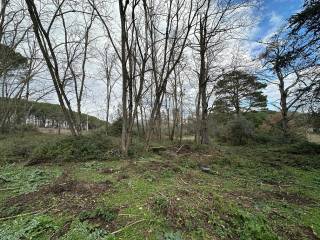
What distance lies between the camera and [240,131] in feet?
64.6

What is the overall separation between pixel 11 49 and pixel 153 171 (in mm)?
11859

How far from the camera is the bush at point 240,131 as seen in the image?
1955cm

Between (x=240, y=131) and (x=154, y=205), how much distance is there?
17581 mm

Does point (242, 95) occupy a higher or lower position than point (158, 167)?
higher

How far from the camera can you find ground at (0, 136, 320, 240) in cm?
293

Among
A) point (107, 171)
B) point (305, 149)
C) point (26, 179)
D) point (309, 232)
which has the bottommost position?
point (309, 232)

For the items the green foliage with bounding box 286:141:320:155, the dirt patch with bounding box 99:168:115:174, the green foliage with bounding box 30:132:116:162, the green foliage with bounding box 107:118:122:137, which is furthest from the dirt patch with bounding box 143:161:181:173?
the green foliage with bounding box 107:118:122:137

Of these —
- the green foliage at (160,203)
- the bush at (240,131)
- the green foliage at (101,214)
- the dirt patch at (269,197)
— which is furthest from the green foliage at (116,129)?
the green foliage at (101,214)

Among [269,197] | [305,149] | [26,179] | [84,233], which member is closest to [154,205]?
[84,233]

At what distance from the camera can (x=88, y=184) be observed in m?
4.67

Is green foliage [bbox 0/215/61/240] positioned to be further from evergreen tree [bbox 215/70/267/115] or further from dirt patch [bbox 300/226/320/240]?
evergreen tree [bbox 215/70/267/115]

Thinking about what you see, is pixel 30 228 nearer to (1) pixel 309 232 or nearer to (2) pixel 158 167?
(1) pixel 309 232

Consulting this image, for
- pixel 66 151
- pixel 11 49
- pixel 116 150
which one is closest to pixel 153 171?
pixel 116 150

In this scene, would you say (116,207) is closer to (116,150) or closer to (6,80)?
(116,150)
